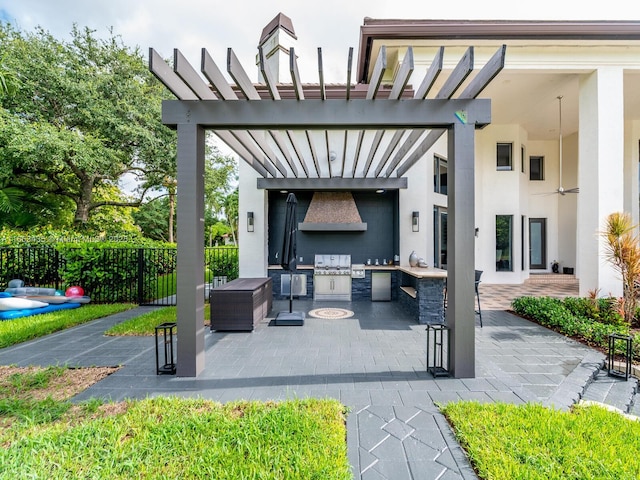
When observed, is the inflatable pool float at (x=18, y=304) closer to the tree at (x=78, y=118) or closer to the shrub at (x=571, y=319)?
the tree at (x=78, y=118)

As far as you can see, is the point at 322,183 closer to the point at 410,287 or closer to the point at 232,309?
the point at 410,287

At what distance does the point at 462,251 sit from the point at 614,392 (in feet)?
→ 7.74

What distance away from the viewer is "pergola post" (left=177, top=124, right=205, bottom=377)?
11.5 ft

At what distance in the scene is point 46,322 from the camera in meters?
5.67

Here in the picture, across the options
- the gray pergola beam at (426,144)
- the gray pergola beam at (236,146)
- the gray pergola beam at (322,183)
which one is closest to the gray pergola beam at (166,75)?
the gray pergola beam at (236,146)

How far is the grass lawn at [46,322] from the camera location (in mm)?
4898

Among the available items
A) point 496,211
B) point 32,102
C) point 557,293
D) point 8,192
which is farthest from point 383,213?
point 32,102

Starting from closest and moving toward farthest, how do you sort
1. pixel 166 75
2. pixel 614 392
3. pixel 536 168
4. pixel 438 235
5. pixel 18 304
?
pixel 166 75, pixel 614 392, pixel 18 304, pixel 438 235, pixel 536 168

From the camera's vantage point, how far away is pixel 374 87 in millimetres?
3359

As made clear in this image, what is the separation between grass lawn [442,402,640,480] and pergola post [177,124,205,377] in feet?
9.34

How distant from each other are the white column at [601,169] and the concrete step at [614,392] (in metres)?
4.16

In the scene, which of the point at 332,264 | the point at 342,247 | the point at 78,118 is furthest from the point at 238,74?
the point at 78,118

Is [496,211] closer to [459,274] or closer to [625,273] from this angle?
[625,273]

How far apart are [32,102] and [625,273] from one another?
19226 mm
